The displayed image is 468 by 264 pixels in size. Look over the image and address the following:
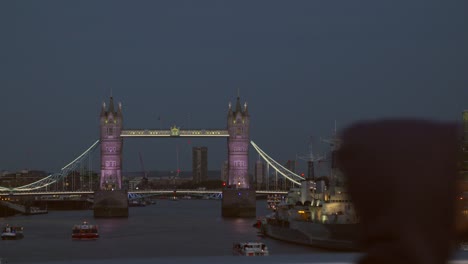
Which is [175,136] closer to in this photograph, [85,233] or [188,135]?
[188,135]

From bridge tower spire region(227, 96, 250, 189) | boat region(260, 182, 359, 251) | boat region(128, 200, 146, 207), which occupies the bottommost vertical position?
boat region(260, 182, 359, 251)

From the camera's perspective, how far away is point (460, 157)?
0.84m

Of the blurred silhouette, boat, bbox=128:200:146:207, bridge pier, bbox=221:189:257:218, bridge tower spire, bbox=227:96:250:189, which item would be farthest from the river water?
boat, bbox=128:200:146:207

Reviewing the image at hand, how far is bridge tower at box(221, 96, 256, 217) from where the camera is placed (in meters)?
40.9

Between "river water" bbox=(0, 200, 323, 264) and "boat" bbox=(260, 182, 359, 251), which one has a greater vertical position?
"boat" bbox=(260, 182, 359, 251)

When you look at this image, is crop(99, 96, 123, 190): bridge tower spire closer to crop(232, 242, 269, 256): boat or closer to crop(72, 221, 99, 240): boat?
crop(72, 221, 99, 240): boat

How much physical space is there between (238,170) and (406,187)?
139ft

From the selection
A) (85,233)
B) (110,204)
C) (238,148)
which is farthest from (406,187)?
(238,148)

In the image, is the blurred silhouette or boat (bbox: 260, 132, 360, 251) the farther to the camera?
boat (bbox: 260, 132, 360, 251)

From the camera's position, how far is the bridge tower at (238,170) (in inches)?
1609

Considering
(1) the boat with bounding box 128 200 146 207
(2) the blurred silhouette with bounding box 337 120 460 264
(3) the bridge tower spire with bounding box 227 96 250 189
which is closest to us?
(2) the blurred silhouette with bounding box 337 120 460 264

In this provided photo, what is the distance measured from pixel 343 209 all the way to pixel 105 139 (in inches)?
960

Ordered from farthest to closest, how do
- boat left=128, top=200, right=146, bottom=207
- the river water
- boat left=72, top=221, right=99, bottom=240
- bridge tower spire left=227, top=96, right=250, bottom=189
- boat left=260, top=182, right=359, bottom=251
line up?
boat left=128, top=200, right=146, bottom=207, bridge tower spire left=227, top=96, right=250, bottom=189, boat left=72, top=221, right=99, bottom=240, boat left=260, top=182, right=359, bottom=251, the river water

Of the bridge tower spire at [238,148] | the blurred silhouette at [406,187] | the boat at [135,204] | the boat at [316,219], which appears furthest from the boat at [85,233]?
the boat at [135,204]
